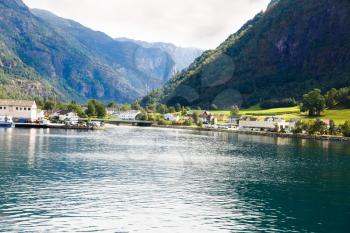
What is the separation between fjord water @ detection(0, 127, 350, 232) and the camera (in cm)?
4269

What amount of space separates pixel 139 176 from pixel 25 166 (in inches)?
754

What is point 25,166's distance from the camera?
2874 inches

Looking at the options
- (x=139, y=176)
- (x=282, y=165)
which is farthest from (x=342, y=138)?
(x=139, y=176)

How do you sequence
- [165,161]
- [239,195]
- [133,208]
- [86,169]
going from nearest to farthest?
[133,208] < [239,195] < [86,169] < [165,161]

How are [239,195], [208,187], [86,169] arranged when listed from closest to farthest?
1. [239,195]
2. [208,187]
3. [86,169]

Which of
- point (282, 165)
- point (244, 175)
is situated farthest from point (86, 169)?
point (282, 165)

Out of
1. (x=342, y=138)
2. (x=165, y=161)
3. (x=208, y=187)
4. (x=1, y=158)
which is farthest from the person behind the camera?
(x=342, y=138)

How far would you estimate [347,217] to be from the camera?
4791 cm

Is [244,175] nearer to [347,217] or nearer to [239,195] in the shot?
[239,195]

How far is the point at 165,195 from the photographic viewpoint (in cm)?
5512

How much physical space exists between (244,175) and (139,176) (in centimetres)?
1816

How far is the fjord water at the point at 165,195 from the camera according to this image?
140 feet

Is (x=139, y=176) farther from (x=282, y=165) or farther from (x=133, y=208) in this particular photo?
(x=282, y=165)

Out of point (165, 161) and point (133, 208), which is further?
point (165, 161)
